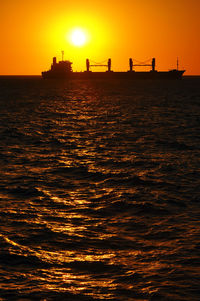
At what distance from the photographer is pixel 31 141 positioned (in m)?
22.4

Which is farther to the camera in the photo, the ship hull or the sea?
the ship hull

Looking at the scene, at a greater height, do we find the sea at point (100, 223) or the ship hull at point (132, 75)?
the ship hull at point (132, 75)

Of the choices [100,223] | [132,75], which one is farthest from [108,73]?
[100,223]

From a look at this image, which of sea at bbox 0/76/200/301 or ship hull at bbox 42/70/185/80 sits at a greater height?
ship hull at bbox 42/70/185/80

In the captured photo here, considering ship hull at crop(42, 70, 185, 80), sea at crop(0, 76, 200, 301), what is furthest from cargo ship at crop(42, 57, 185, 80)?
sea at crop(0, 76, 200, 301)

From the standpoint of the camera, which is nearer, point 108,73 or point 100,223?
point 100,223

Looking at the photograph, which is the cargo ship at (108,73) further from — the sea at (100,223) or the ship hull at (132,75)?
the sea at (100,223)

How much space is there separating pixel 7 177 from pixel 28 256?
6.27 meters

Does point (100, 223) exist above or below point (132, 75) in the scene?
below

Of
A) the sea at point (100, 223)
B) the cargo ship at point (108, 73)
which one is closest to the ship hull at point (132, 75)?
the cargo ship at point (108, 73)

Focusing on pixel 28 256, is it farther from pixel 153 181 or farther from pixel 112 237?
pixel 153 181

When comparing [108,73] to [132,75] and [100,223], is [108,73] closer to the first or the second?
[132,75]

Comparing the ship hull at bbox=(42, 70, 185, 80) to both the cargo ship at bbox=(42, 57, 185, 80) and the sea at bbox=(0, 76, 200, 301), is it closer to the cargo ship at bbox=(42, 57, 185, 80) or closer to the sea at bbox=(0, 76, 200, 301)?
the cargo ship at bbox=(42, 57, 185, 80)

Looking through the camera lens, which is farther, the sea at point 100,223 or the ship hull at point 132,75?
the ship hull at point 132,75
